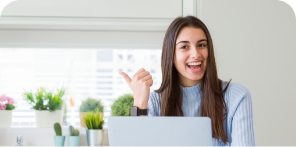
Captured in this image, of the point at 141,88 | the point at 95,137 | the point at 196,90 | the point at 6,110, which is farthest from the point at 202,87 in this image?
the point at 6,110

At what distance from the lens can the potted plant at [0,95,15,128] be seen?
256 centimetres

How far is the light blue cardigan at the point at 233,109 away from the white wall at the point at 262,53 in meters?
0.54

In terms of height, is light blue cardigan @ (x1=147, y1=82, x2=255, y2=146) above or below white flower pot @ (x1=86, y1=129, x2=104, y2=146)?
above

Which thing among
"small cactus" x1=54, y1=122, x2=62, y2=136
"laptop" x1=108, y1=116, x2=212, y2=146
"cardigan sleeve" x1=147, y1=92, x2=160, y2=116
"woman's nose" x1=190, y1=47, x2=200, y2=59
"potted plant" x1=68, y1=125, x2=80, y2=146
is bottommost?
"potted plant" x1=68, y1=125, x2=80, y2=146

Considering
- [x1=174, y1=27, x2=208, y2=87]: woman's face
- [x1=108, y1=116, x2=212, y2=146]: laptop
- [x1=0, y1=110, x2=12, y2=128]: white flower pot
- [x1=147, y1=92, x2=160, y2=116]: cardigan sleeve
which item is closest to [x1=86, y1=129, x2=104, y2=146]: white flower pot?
[x1=0, y1=110, x2=12, y2=128]: white flower pot

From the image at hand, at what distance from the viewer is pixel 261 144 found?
2268 millimetres

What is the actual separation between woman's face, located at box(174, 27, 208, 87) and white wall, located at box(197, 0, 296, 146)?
1.91 feet

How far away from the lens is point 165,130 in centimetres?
111

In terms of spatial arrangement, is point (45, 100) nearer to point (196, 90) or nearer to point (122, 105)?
point (122, 105)

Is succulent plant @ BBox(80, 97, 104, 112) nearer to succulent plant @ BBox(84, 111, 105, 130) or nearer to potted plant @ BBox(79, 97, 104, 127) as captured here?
potted plant @ BBox(79, 97, 104, 127)

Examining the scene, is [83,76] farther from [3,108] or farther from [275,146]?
[275,146]

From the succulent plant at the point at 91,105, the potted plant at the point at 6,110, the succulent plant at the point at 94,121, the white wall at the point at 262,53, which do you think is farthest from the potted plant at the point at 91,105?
the white wall at the point at 262,53

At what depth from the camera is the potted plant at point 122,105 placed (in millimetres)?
2551

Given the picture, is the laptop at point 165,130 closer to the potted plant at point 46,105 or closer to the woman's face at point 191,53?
the woman's face at point 191,53
